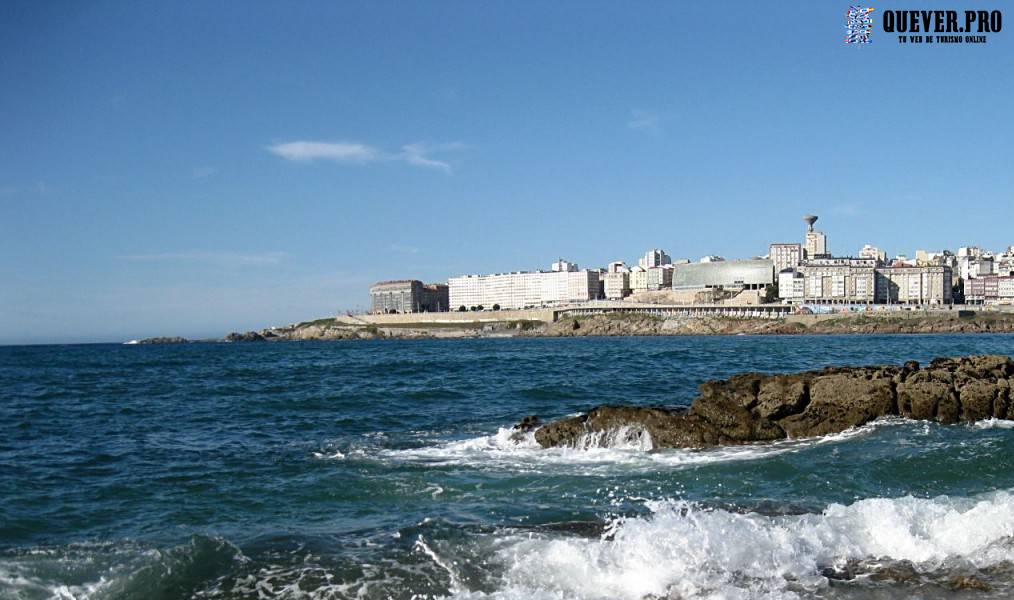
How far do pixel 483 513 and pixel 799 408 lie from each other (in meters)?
9.69

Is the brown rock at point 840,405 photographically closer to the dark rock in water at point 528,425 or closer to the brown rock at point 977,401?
the brown rock at point 977,401

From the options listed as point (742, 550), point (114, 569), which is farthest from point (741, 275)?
point (114, 569)

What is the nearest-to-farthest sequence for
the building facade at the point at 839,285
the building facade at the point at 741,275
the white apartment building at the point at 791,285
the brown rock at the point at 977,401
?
the brown rock at the point at 977,401
the building facade at the point at 839,285
the white apartment building at the point at 791,285
the building facade at the point at 741,275

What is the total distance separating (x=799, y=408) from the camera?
61.4 ft

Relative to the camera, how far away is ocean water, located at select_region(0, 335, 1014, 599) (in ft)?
29.5

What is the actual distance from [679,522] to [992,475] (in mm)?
6645

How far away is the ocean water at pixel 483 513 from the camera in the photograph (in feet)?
29.5

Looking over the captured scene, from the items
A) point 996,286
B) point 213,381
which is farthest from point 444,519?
point 996,286

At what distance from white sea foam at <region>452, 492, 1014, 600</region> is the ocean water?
0.09 ft

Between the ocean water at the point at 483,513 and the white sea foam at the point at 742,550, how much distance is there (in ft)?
0.09

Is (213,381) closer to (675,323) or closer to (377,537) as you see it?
(377,537)

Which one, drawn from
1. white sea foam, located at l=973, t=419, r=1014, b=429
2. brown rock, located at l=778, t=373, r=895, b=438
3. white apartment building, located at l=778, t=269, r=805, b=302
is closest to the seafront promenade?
white apartment building, located at l=778, t=269, r=805, b=302

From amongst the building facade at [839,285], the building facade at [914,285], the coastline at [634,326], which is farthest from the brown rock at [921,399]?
the building facade at [914,285]

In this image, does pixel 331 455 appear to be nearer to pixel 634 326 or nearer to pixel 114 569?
pixel 114 569
